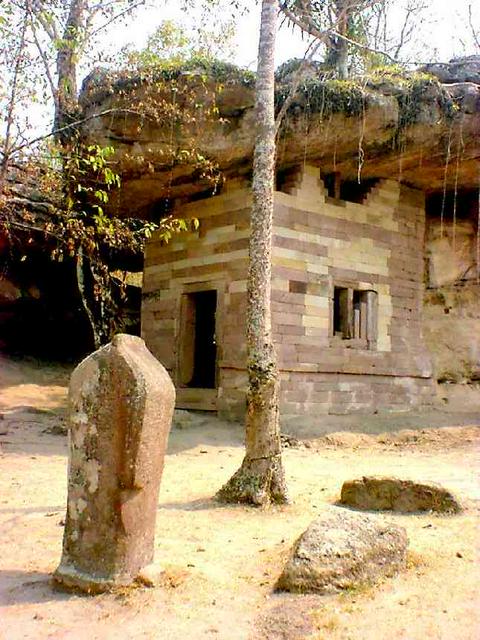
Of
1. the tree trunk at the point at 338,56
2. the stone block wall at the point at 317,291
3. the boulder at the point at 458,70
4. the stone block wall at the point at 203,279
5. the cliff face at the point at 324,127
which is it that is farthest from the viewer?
the tree trunk at the point at 338,56

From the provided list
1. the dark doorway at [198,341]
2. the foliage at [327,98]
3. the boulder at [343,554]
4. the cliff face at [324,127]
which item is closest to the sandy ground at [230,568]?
the boulder at [343,554]

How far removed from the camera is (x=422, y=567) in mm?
3936

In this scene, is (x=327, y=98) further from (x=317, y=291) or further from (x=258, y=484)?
(x=258, y=484)

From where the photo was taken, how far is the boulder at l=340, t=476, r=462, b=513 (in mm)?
5238

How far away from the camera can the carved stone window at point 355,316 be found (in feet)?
35.9

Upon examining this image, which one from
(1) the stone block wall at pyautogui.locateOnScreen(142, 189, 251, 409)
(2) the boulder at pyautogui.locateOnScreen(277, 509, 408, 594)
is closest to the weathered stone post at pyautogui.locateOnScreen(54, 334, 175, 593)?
(2) the boulder at pyautogui.locateOnScreen(277, 509, 408, 594)

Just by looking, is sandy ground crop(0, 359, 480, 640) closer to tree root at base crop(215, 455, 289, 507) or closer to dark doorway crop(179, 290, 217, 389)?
tree root at base crop(215, 455, 289, 507)

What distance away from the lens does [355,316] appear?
11062mm

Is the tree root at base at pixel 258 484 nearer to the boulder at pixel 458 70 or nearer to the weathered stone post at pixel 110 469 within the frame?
the weathered stone post at pixel 110 469

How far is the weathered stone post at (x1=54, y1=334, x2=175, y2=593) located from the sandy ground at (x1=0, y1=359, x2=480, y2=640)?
167mm

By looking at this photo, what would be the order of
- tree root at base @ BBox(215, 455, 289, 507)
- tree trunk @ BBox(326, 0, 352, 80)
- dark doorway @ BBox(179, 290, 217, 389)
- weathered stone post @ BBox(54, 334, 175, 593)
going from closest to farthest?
1. weathered stone post @ BBox(54, 334, 175, 593)
2. tree root at base @ BBox(215, 455, 289, 507)
3. tree trunk @ BBox(326, 0, 352, 80)
4. dark doorway @ BBox(179, 290, 217, 389)

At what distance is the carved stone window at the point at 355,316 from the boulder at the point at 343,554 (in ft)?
23.1

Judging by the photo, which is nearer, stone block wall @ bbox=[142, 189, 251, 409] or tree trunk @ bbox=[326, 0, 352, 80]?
stone block wall @ bbox=[142, 189, 251, 409]

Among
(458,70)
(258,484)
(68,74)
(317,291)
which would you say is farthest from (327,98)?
(258,484)
